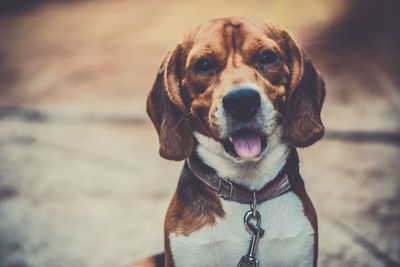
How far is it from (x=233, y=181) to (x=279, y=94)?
2.00 ft

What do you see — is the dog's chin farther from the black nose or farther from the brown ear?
the brown ear

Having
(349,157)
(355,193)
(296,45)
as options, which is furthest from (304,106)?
(349,157)

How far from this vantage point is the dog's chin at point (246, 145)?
2.31 meters

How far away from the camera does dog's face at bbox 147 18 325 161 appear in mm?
2328

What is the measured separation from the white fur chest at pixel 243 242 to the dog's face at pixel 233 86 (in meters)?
0.43

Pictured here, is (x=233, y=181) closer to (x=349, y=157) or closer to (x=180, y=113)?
(x=180, y=113)

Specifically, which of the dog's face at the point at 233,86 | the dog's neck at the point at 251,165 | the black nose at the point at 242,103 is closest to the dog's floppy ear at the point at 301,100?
the dog's face at the point at 233,86

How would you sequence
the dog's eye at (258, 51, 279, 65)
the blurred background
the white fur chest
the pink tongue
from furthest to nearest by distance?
the blurred background < the dog's eye at (258, 51, 279, 65) < the white fur chest < the pink tongue

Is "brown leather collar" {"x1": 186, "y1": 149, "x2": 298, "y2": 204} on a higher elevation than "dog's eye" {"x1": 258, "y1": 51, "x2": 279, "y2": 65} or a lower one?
lower

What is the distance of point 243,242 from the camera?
2.42 meters

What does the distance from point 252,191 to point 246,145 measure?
0.35m

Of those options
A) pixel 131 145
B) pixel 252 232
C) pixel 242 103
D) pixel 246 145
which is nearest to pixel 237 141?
pixel 246 145

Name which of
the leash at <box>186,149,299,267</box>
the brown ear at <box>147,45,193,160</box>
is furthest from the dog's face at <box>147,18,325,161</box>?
the leash at <box>186,149,299,267</box>

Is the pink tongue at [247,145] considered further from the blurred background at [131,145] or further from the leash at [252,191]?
the blurred background at [131,145]
